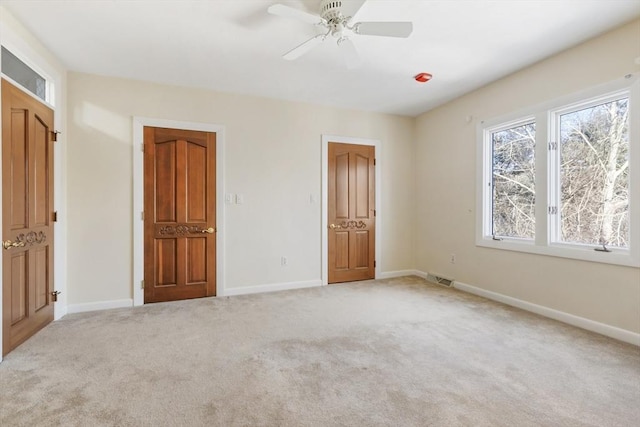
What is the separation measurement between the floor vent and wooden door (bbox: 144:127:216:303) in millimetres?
3267

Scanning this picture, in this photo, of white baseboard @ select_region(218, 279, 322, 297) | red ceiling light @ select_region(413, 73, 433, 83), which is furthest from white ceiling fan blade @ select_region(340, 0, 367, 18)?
white baseboard @ select_region(218, 279, 322, 297)

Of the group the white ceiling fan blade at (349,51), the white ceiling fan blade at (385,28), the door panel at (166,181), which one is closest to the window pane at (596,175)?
the white ceiling fan blade at (385,28)

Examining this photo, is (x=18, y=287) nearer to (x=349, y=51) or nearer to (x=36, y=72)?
(x=36, y=72)

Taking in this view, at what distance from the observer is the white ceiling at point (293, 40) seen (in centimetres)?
243

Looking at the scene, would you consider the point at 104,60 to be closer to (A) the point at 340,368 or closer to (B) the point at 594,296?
(A) the point at 340,368

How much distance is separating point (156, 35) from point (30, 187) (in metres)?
1.78

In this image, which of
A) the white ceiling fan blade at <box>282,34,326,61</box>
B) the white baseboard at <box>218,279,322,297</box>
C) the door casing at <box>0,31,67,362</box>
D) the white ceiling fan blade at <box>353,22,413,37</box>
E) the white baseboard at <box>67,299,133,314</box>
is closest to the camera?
the white ceiling fan blade at <box>353,22,413,37</box>

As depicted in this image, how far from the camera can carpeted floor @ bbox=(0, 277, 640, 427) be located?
1.77m

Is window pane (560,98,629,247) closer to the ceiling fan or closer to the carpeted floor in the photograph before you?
the carpeted floor

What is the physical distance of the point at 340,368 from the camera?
2.27 m

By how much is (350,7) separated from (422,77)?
1763 mm

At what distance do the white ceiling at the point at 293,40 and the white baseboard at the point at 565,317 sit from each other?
2638 millimetres

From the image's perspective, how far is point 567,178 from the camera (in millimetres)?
3244

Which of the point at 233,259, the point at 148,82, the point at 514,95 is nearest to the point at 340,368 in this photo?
the point at 233,259
